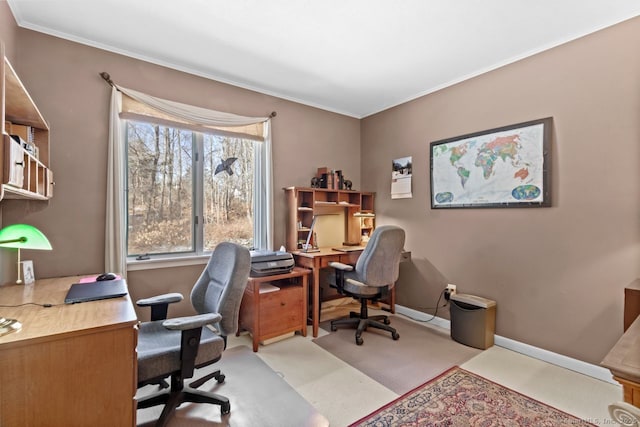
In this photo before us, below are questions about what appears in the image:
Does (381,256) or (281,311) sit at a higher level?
(381,256)

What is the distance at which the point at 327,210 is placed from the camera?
12.8 ft

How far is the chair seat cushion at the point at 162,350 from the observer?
4.84 feet

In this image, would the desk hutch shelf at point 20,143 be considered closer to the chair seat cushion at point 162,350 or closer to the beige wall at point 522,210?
the beige wall at point 522,210

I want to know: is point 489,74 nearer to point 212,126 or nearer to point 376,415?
point 212,126

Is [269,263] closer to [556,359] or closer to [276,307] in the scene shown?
[276,307]

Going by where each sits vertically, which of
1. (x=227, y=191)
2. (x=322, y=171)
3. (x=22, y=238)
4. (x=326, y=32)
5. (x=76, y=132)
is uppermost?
(x=326, y=32)

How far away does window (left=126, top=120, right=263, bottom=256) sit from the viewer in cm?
274

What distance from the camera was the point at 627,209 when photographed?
2.13 m

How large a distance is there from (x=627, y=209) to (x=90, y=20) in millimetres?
4087

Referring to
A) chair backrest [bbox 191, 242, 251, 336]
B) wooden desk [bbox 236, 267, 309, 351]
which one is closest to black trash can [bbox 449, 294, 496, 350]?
wooden desk [bbox 236, 267, 309, 351]

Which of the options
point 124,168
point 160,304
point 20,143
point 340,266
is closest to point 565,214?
point 340,266


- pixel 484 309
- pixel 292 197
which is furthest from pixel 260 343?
pixel 484 309

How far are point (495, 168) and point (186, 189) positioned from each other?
2972 mm

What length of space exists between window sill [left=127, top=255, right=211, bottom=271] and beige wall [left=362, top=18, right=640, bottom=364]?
99.4 inches
